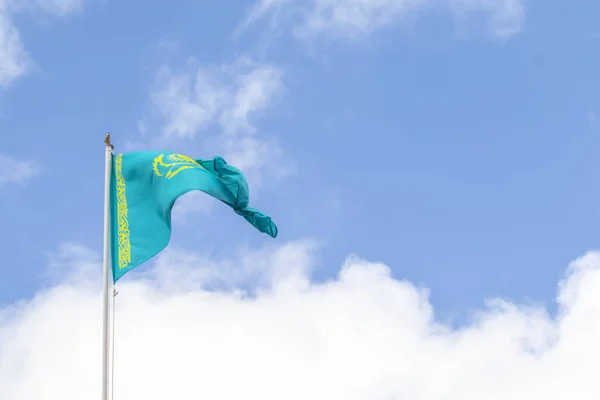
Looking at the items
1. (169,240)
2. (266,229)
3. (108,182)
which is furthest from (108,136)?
(266,229)

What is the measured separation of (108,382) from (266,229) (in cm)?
582

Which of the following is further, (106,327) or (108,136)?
(108,136)

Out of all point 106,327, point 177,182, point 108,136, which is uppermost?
point 108,136

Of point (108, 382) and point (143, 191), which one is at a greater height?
point (143, 191)

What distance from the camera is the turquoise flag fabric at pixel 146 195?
17609mm

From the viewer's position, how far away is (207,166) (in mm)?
20531

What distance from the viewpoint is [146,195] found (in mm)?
18641

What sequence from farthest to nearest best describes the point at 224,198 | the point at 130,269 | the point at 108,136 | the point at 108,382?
the point at 224,198, the point at 108,136, the point at 130,269, the point at 108,382

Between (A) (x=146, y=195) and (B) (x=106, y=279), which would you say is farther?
(A) (x=146, y=195)

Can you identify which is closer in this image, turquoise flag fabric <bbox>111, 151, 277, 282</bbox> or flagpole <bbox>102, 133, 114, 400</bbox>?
flagpole <bbox>102, 133, 114, 400</bbox>

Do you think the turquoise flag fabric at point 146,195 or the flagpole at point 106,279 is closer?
the flagpole at point 106,279

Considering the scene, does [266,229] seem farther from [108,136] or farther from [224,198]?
[108,136]

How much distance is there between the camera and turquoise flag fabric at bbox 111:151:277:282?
17.6 meters

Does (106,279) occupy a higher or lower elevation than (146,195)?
lower
